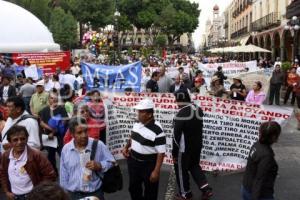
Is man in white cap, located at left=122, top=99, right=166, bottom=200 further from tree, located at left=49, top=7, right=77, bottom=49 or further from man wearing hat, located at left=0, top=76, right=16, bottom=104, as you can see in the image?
tree, located at left=49, top=7, right=77, bottom=49

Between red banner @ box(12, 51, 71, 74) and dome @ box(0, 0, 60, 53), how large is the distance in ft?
21.3

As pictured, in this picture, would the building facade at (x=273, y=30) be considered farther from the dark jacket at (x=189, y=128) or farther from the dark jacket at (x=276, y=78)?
the dark jacket at (x=189, y=128)

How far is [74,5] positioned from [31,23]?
979 inches

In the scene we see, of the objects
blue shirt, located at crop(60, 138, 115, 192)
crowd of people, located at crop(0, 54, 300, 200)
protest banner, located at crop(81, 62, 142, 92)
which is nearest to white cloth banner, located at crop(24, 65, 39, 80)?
protest banner, located at crop(81, 62, 142, 92)

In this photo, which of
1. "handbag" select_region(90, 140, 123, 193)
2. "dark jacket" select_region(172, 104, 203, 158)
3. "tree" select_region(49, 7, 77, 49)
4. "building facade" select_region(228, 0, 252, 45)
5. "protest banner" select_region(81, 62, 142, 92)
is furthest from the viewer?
"building facade" select_region(228, 0, 252, 45)

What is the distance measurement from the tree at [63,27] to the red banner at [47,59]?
30798 millimetres

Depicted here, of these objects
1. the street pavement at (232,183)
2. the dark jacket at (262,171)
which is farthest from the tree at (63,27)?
the dark jacket at (262,171)

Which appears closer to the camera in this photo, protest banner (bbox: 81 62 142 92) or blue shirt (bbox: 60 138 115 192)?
blue shirt (bbox: 60 138 115 192)

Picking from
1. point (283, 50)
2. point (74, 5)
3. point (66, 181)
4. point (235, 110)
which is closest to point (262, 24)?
point (283, 50)

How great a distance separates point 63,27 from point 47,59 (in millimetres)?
31109

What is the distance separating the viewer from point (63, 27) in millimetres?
53344

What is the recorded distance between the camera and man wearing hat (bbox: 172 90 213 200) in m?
6.57

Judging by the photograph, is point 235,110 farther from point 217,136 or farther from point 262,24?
point 262,24

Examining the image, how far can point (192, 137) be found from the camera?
667cm
